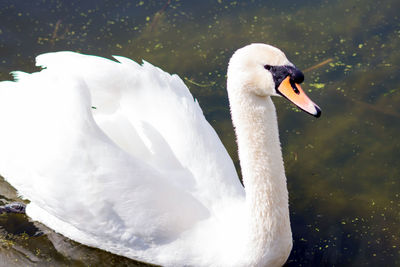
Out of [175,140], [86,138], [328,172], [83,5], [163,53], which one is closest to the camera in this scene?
[86,138]

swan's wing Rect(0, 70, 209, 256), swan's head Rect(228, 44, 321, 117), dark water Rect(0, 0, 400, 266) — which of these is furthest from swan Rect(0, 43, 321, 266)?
dark water Rect(0, 0, 400, 266)

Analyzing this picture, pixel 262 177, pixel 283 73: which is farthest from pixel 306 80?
pixel 283 73

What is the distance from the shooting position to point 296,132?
19.7ft

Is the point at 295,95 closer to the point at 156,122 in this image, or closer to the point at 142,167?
the point at 142,167

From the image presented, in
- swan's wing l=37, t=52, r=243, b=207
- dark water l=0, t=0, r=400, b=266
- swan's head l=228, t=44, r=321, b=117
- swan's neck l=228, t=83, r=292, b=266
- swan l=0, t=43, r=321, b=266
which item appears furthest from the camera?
dark water l=0, t=0, r=400, b=266

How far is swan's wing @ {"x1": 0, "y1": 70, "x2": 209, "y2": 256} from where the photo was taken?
4.38m

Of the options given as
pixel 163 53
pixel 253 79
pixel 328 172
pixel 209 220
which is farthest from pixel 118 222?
pixel 163 53

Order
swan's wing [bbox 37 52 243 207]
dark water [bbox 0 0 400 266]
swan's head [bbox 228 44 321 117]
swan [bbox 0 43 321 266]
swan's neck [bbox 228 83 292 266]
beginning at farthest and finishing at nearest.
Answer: dark water [bbox 0 0 400 266], swan's wing [bbox 37 52 243 207], swan [bbox 0 43 321 266], swan's neck [bbox 228 83 292 266], swan's head [bbox 228 44 321 117]

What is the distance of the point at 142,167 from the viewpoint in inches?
174

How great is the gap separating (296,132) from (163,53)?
1681mm

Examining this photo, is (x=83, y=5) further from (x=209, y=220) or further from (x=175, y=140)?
(x=209, y=220)

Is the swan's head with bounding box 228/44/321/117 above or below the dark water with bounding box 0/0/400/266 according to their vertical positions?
above

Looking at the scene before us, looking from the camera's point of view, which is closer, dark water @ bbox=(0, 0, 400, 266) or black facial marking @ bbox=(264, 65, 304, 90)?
black facial marking @ bbox=(264, 65, 304, 90)

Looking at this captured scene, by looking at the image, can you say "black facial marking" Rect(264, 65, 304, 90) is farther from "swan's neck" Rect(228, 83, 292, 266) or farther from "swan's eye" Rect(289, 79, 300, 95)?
"swan's neck" Rect(228, 83, 292, 266)
